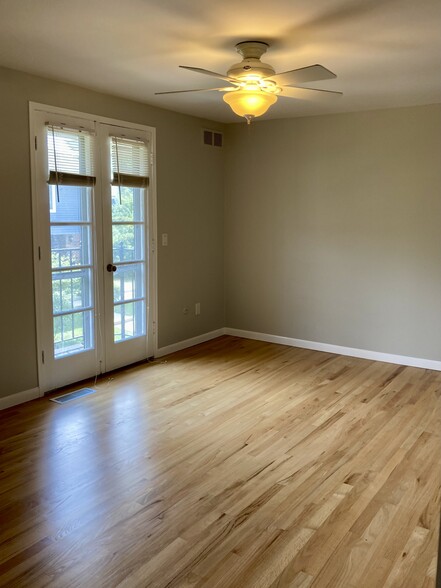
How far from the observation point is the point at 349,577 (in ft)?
7.14

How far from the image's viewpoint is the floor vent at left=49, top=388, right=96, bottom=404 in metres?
4.15

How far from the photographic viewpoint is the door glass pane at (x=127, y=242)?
15.5 feet

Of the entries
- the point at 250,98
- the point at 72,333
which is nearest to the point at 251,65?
the point at 250,98

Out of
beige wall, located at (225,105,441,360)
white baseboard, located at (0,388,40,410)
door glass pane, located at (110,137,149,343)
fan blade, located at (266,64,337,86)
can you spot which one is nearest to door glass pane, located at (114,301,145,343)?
door glass pane, located at (110,137,149,343)

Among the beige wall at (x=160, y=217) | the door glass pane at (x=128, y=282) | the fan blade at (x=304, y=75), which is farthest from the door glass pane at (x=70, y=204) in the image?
the fan blade at (x=304, y=75)

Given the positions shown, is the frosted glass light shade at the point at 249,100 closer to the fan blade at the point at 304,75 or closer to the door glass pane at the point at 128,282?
the fan blade at the point at 304,75

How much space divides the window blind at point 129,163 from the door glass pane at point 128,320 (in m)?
1.13

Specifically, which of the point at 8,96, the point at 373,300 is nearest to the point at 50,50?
the point at 8,96

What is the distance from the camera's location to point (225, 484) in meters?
2.91

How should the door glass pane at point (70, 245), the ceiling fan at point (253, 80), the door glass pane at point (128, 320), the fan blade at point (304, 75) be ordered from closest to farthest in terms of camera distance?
the fan blade at point (304, 75)
the ceiling fan at point (253, 80)
the door glass pane at point (70, 245)
the door glass pane at point (128, 320)

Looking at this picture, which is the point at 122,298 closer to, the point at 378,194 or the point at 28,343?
the point at 28,343

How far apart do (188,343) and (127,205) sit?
1.75 m

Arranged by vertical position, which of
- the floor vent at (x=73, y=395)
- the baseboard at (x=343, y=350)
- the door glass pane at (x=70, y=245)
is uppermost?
the door glass pane at (x=70, y=245)

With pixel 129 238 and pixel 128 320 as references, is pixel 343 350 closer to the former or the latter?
pixel 128 320
